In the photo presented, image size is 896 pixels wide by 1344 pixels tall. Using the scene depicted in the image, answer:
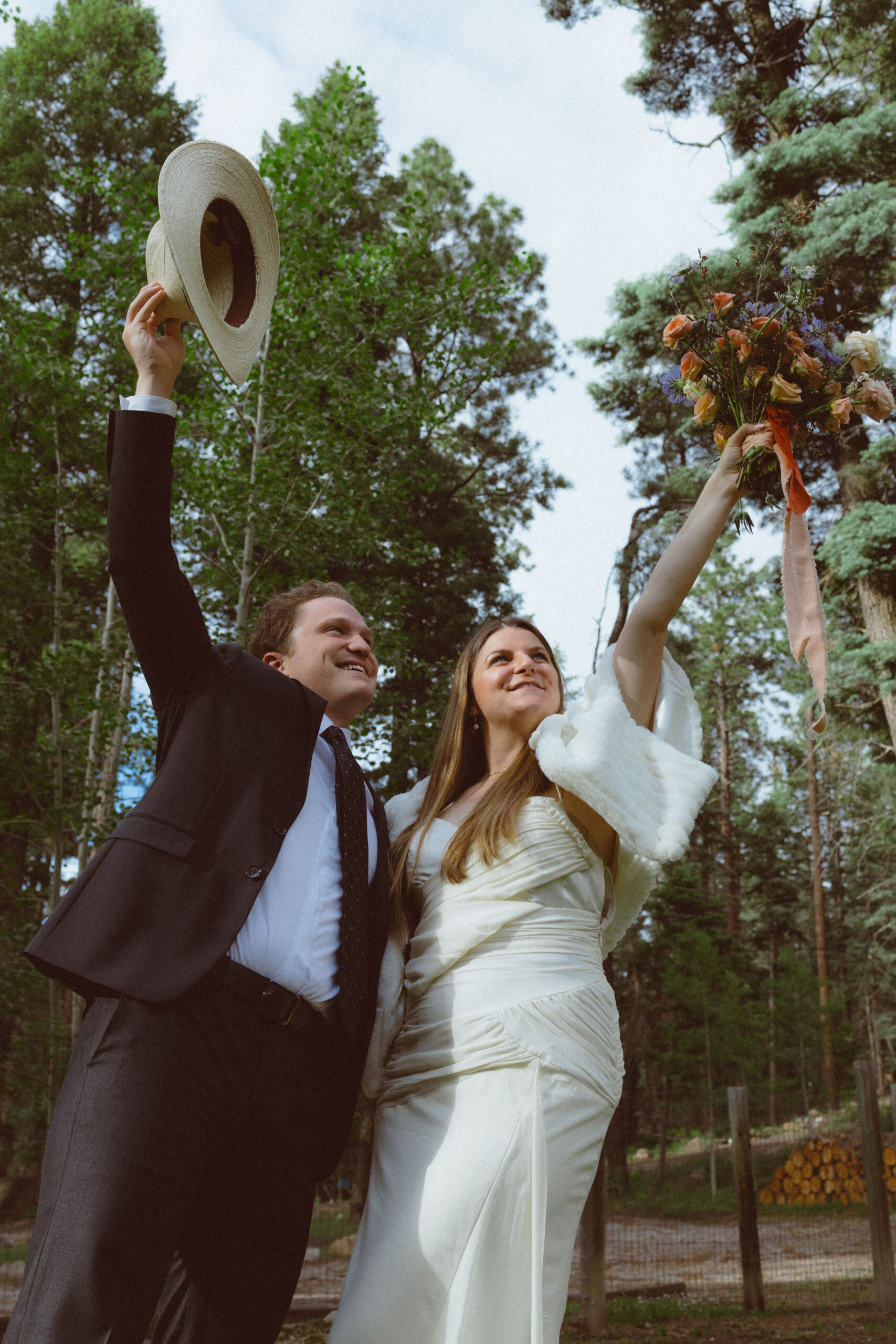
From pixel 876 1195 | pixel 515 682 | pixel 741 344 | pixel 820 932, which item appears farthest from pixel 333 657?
pixel 820 932

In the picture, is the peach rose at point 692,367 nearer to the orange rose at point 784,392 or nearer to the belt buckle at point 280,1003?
the orange rose at point 784,392

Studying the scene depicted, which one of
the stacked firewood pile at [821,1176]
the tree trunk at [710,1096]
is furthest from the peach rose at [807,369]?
the tree trunk at [710,1096]

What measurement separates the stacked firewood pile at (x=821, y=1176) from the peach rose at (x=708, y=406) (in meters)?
11.9

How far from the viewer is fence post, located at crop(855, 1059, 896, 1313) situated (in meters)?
7.12

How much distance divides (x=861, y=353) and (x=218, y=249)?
1548mm

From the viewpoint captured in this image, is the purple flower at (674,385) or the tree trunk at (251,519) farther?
the tree trunk at (251,519)

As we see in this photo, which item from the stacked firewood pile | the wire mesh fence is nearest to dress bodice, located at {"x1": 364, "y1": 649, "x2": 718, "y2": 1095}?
the wire mesh fence

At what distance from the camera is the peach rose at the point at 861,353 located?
2512 mm

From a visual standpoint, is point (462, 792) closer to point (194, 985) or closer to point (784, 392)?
point (194, 985)

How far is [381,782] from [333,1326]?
7740 mm

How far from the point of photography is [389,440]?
8.41 m

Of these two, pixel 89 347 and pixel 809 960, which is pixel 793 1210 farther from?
pixel 809 960

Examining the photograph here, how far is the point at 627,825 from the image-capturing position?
199 centimetres

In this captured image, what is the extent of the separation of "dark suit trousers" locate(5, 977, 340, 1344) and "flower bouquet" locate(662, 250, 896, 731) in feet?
4.70
